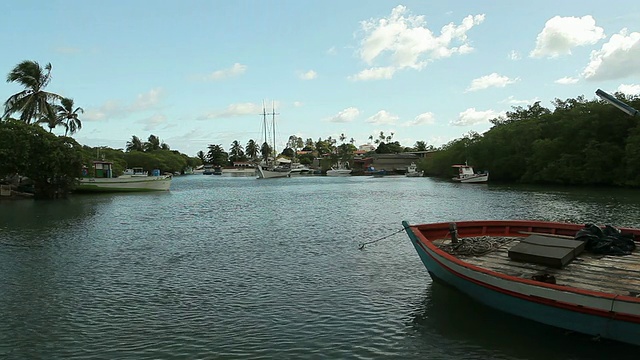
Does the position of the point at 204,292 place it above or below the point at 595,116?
below

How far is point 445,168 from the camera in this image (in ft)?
331

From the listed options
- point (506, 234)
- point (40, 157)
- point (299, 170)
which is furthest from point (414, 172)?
point (506, 234)

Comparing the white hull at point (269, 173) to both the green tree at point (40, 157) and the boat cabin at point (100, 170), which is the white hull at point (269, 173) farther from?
the green tree at point (40, 157)

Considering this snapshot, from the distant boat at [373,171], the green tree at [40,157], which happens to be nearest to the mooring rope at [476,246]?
the green tree at [40,157]

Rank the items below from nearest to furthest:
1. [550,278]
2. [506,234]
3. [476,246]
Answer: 1. [550,278]
2. [476,246]
3. [506,234]

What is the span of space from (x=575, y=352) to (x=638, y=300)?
1.51 metres

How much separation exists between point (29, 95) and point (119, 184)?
13135 mm

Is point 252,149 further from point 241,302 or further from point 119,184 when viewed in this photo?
point 241,302

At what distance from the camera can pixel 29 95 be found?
48906mm

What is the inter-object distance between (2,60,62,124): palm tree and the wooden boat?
1970 inches

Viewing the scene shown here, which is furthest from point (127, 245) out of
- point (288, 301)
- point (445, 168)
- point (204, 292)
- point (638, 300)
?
point (445, 168)

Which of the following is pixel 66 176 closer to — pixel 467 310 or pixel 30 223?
pixel 30 223

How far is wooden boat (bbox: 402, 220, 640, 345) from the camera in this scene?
7.67 metres

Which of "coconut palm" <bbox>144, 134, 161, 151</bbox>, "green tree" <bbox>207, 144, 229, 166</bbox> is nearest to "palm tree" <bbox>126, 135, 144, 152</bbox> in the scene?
"coconut palm" <bbox>144, 134, 161, 151</bbox>
